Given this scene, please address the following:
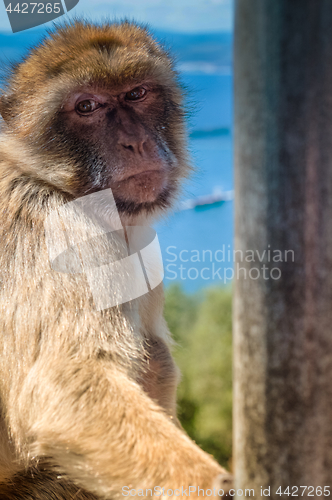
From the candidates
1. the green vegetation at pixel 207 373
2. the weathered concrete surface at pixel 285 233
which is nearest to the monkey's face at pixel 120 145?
the weathered concrete surface at pixel 285 233

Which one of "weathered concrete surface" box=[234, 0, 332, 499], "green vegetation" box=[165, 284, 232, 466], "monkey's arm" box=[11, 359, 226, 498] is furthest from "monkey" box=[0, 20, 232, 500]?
"green vegetation" box=[165, 284, 232, 466]

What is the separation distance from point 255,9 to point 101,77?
1448mm

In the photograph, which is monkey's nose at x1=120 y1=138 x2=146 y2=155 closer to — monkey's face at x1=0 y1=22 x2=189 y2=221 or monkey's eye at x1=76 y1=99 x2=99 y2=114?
monkey's face at x1=0 y1=22 x2=189 y2=221

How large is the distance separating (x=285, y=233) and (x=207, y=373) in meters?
4.53

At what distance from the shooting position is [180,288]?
15.8 feet

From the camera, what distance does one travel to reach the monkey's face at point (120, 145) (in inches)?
81.3

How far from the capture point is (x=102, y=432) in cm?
178

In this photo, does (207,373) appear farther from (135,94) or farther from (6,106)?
(6,106)

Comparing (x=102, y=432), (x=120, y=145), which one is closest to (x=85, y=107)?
(x=120, y=145)

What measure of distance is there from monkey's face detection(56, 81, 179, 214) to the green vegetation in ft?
9.71

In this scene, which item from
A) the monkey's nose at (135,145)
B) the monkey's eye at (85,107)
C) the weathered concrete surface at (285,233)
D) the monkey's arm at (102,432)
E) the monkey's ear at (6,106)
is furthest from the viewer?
the monkey's ear at (6,106)

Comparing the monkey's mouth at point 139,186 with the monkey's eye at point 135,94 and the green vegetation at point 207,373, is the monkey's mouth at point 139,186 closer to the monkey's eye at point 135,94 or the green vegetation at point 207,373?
the monkey's eye at point 135,94

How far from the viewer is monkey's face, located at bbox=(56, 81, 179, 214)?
6.77 ft

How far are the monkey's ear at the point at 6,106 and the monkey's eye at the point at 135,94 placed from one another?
573mm
